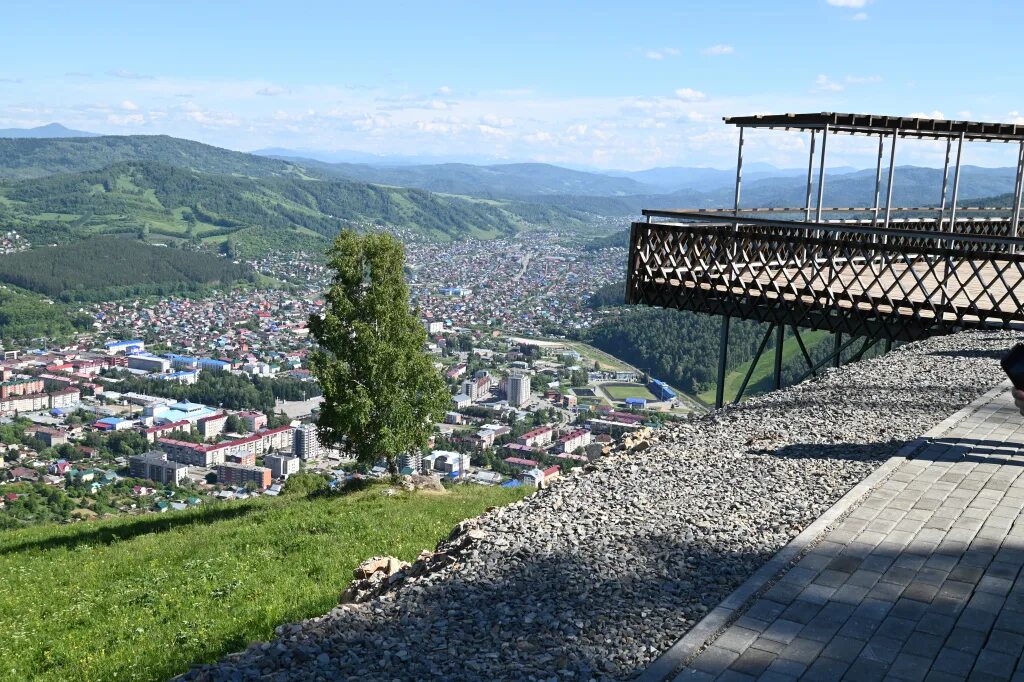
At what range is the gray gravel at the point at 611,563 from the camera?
4.58m

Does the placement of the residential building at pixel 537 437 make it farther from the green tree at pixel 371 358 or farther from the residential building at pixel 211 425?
the green tree at pixel 371 358

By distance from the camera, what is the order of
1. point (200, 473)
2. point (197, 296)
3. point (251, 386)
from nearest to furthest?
point (200, 473), point (251, 386), point (197, 296)

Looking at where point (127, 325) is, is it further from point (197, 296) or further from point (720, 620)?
point (720, 620)

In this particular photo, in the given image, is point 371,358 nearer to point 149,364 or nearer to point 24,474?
point 24,474

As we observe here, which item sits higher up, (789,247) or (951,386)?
(789,247)

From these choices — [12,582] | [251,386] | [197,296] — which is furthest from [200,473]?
[197,296]

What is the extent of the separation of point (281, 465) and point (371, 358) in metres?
47.9

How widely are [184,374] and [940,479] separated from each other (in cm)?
9966

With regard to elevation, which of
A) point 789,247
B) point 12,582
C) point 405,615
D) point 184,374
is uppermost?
point 789,247

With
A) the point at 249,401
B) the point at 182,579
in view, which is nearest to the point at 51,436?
the point at 249,401

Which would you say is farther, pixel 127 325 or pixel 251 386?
pixel 127 325

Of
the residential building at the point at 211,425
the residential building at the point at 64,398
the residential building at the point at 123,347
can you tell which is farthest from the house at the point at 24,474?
Result: the residential building at the point at 123,347

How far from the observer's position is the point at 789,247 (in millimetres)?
14508

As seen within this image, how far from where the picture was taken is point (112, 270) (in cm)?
15812
